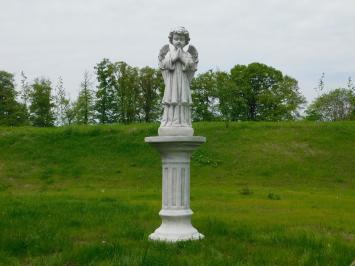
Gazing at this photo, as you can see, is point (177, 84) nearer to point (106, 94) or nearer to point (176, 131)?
point (176, 131)

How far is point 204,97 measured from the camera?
160ft

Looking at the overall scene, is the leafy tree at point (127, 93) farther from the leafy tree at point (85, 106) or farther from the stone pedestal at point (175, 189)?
the stone pedestal at point (175, 189)

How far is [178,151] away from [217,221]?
2510 millimetres

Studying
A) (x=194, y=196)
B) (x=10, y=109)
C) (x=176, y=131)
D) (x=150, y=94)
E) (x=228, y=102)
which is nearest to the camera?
(x=176, y=131)

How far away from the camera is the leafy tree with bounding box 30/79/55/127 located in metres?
46.4

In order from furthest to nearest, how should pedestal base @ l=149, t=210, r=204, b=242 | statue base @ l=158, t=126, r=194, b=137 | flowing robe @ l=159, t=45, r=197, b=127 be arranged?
flowing robe @ l=159, t=45, r=197, b=127 → statue base @ l=158, t=126, r=194, b=137 → pedestal base @ l=149, t=210, r=204, b=242

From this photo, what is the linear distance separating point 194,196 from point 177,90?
7795mm

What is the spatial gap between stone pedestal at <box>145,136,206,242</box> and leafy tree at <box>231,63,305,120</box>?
134 ft

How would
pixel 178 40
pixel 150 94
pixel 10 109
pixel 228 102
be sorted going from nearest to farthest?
pixel 178 40, pixel 228 102, pixel 10 109, pixel 150 94

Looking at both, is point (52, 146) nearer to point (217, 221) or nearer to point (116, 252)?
point (217, 221)

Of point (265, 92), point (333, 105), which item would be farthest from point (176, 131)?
point (333, 105)

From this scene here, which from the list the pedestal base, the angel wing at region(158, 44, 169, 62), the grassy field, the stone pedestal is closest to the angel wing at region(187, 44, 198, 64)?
the angel wing at region(158, 44, 169, 62)

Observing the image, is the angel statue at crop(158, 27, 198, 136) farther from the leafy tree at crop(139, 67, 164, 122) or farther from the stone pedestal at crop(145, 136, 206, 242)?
the leafy tree at crop(139, 67, 164, 122)

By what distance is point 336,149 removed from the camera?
83.6 feet
